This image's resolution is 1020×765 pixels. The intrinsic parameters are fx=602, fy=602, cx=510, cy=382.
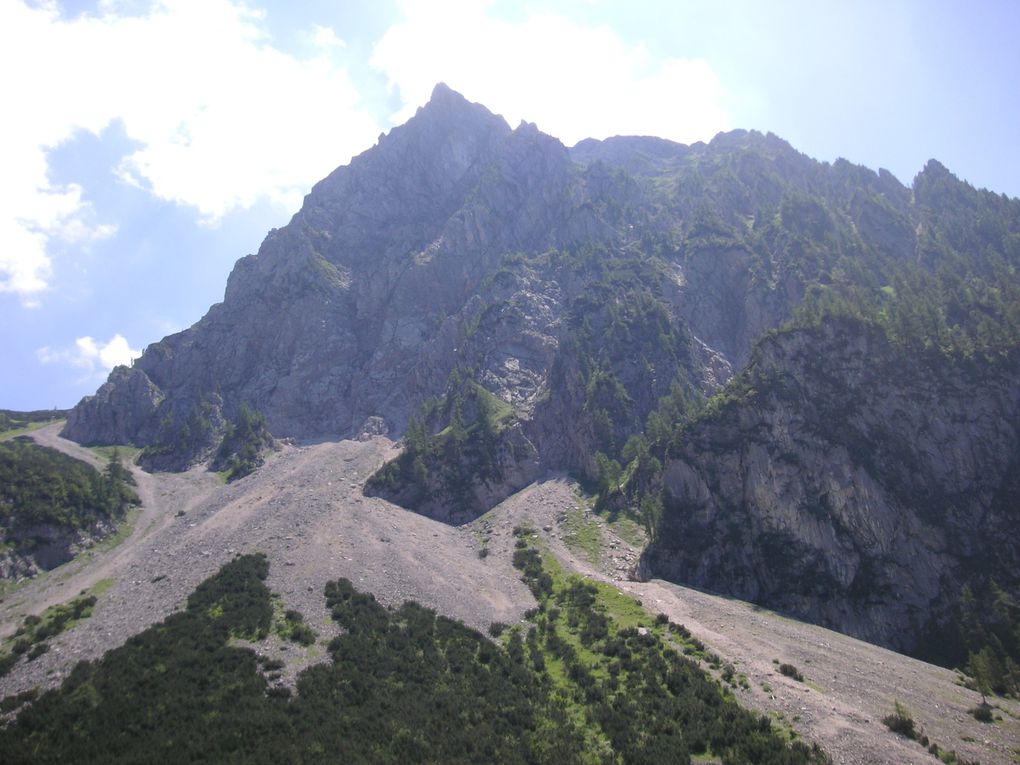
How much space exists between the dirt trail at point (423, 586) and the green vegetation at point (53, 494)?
22.3ft

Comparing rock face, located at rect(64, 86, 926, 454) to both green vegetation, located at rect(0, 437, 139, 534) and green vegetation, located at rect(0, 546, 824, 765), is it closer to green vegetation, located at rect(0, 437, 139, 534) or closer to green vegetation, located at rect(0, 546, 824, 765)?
green vegetation, located at rect(0, 437, 139, 534)

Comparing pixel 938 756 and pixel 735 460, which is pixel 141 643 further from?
pixel 735 460

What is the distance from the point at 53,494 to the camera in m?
101

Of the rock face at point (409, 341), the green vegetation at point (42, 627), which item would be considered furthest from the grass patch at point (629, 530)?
the green vegetation at point (42, 627)

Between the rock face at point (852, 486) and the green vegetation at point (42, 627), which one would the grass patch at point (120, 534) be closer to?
the green vegetation at point (42, 627)

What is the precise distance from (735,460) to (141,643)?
81.9 m

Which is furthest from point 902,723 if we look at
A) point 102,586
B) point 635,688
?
point 102,586

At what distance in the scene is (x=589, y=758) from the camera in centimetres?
3966

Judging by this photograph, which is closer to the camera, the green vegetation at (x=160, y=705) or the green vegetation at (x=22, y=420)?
the green vegetation at (x=160, y=705)

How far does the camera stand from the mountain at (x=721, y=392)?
8644cm

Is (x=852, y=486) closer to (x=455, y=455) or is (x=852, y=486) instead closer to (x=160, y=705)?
(x=455, y=455)

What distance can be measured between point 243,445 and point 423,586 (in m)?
92.7

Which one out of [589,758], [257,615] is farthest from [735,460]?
[257,615]

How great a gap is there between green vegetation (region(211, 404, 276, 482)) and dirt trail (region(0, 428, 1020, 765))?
705 cm
